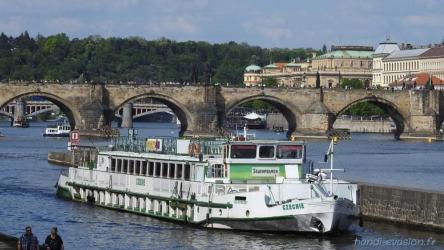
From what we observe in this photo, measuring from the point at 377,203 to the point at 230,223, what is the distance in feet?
20.2

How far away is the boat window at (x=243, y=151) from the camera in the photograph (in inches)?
1903

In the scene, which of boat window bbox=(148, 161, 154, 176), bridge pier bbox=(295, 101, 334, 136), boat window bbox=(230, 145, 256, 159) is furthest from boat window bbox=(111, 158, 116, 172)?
bridge pier bbox=(295, 101, 334, 136)

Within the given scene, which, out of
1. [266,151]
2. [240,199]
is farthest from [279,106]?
[240,199]

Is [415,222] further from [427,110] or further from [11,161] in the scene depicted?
[427,110]

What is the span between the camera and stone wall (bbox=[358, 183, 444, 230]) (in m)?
47.0

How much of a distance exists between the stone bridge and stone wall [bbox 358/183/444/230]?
82.1 meters

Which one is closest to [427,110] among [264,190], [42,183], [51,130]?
[51,130]

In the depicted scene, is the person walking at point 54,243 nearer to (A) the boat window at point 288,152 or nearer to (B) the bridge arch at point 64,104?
(A) the boat window at point 288,152

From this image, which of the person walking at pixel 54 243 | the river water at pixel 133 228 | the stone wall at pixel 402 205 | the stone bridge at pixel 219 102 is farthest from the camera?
the stone bridge at pixel 219 102

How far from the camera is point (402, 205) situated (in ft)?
161

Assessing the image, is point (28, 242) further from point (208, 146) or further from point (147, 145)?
point (147, 145)

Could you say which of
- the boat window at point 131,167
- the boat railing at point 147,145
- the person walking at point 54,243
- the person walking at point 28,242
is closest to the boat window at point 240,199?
the boat railing at point 147,145

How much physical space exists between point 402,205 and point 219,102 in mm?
90462

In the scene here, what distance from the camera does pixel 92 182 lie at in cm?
5775
